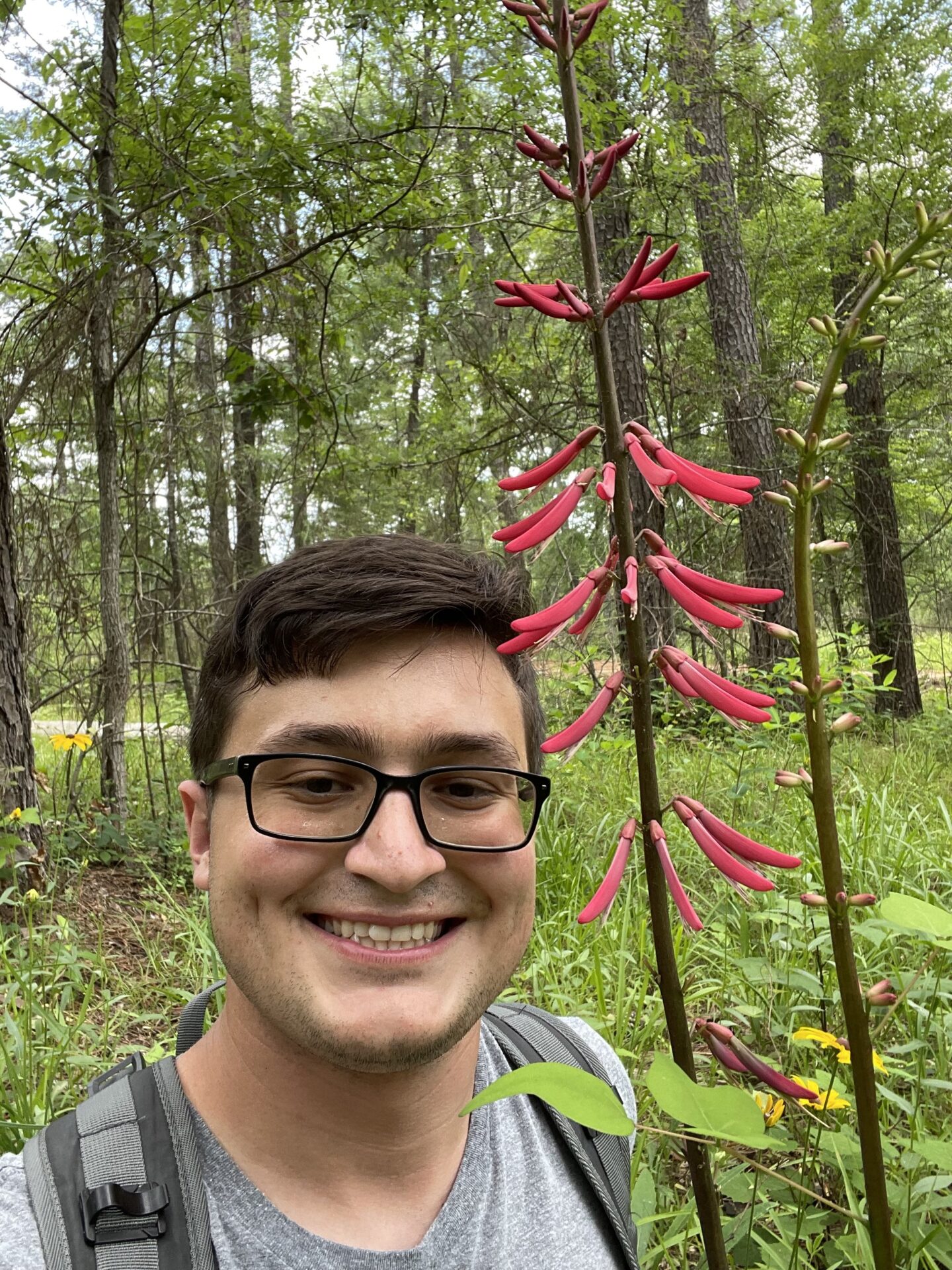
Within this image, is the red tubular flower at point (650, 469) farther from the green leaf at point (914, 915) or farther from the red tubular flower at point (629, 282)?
the green leaf at point (914, 915)

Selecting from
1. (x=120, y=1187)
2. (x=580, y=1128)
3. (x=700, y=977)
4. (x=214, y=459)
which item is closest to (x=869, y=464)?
(x=214, y=459)

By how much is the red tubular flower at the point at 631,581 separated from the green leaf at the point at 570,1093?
362 millimetres

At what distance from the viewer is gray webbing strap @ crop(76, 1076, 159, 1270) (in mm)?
1034

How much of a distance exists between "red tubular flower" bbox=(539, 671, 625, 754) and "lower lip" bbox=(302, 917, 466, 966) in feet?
1.29

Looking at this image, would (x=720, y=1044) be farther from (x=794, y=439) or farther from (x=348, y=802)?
(x=348, y=802)

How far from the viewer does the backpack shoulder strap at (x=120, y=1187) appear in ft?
3.40

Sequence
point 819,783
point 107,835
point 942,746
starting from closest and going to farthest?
point 819,783 → point 107,835 → point 942,746

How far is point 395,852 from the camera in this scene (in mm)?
1183

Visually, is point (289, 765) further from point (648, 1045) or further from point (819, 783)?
point (648, 1045)

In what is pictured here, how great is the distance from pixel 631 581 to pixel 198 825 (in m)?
1.02

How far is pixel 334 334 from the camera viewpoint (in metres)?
5.45

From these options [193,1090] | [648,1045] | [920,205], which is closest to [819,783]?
[920,205]

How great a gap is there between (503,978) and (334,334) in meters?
4.81

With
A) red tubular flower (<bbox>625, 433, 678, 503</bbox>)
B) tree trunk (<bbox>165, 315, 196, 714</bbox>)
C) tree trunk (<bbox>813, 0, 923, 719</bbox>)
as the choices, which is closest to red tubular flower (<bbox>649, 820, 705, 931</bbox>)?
red tubular flower (<bbox>625, 433, 678, 503</bbox>)
